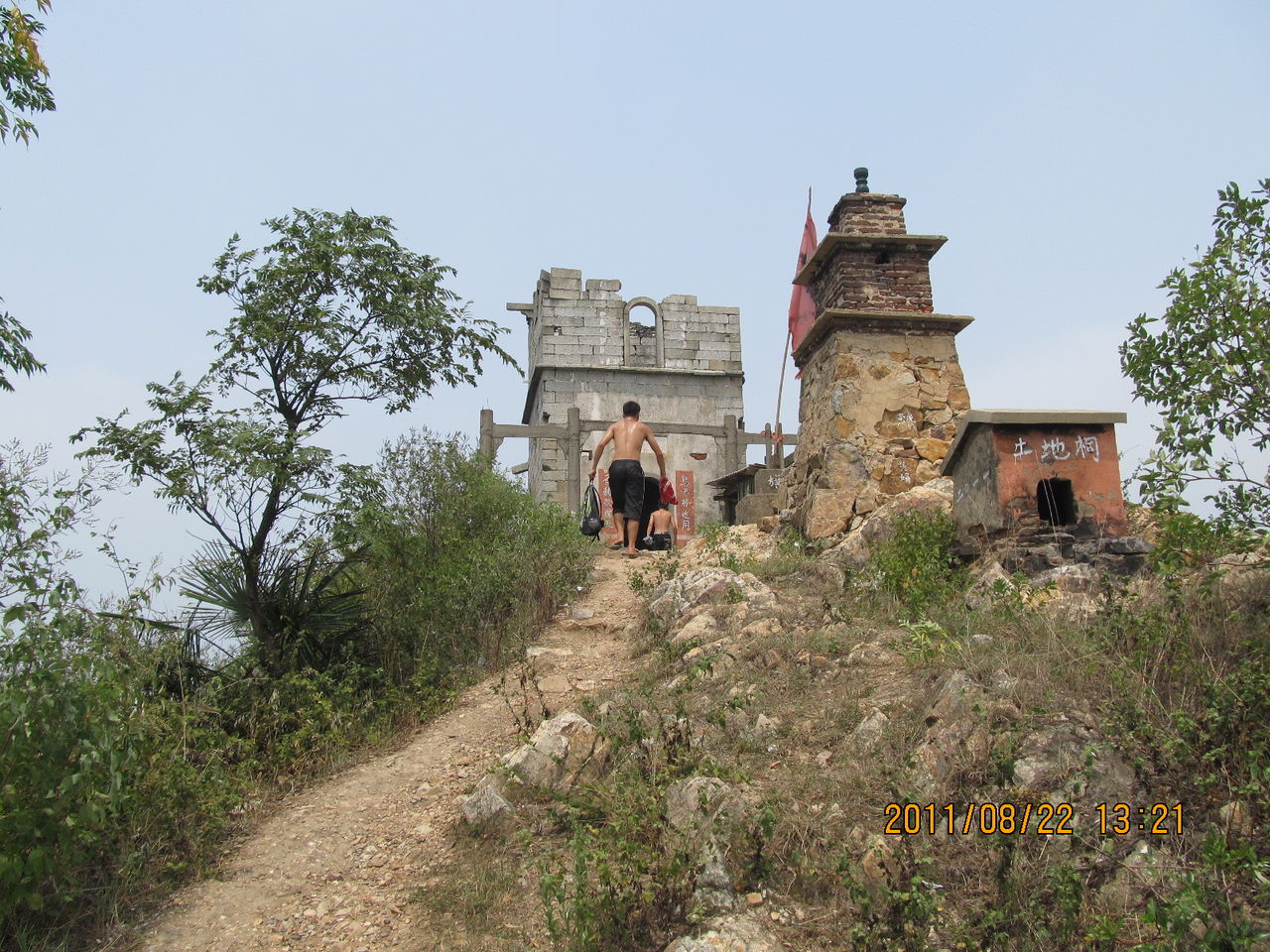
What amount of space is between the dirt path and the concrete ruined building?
37.8ft

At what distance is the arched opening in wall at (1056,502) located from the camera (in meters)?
6.55

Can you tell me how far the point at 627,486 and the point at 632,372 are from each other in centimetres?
987

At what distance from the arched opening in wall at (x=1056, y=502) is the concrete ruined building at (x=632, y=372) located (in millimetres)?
10993

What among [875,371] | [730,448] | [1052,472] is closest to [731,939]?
[1052,472]

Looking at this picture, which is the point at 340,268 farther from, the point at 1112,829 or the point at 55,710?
the point at 1112,829

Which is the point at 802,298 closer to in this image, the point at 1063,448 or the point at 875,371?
the point at 875,371

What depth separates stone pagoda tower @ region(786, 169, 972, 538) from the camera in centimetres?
840

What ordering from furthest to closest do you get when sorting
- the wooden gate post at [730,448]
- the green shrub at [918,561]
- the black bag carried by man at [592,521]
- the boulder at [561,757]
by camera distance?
the wooden gate post at [730,448] < the black bag carried by man at [592,521] < the green shrub at [918,561] < the boulder at [561,757]

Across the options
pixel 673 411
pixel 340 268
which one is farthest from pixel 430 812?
pixel 673 411

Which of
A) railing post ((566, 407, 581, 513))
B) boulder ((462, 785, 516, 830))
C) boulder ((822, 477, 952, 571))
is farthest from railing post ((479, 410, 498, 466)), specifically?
boulder ((462, 785, 516, 830))

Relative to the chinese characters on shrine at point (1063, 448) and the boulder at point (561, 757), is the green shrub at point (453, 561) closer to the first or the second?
the boulder at point (561, 757)

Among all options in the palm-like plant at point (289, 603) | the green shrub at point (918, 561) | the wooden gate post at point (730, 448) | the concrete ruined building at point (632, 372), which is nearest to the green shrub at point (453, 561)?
the palm-like plant at point (289, 603)

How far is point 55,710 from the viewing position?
4184mm

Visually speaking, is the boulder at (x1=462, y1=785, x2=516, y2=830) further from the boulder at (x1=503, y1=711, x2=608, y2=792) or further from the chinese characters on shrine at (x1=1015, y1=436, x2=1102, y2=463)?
the chinese characters on shrine at (x1=1015, y1=436, x2=1102, y2=463)
